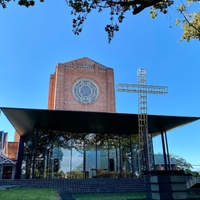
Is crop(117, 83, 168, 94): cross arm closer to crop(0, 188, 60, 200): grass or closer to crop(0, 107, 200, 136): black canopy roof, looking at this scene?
crop(0, 107, 200, 136): black canopy roof

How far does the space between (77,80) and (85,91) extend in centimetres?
196

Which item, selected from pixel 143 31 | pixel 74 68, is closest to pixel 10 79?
pixel 74 68

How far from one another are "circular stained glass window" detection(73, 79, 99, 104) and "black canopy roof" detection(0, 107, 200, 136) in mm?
14247

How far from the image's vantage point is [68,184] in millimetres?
11242

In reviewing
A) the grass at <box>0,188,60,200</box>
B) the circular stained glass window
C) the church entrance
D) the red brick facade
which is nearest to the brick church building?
the church entrance

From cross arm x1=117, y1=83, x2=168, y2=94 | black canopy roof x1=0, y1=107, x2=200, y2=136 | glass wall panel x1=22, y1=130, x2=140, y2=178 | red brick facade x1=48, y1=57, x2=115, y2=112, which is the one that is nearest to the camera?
black canopy roof x1=0, y1=107, x2=200, y2=136

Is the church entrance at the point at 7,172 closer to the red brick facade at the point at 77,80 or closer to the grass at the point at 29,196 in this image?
the red brick facade at the point at 77,80

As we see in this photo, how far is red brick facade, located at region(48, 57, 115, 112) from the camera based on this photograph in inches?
1216

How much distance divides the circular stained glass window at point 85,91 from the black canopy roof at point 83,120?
46.7 ft

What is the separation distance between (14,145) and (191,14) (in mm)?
33971

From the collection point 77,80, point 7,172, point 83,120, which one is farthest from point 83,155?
point 77,80

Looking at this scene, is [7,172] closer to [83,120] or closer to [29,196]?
[83,120]

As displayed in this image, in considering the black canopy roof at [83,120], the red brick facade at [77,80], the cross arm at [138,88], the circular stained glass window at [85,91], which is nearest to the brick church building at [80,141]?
the black canopy roof at [83,120]

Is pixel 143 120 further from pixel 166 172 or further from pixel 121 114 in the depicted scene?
pixel 166 172
